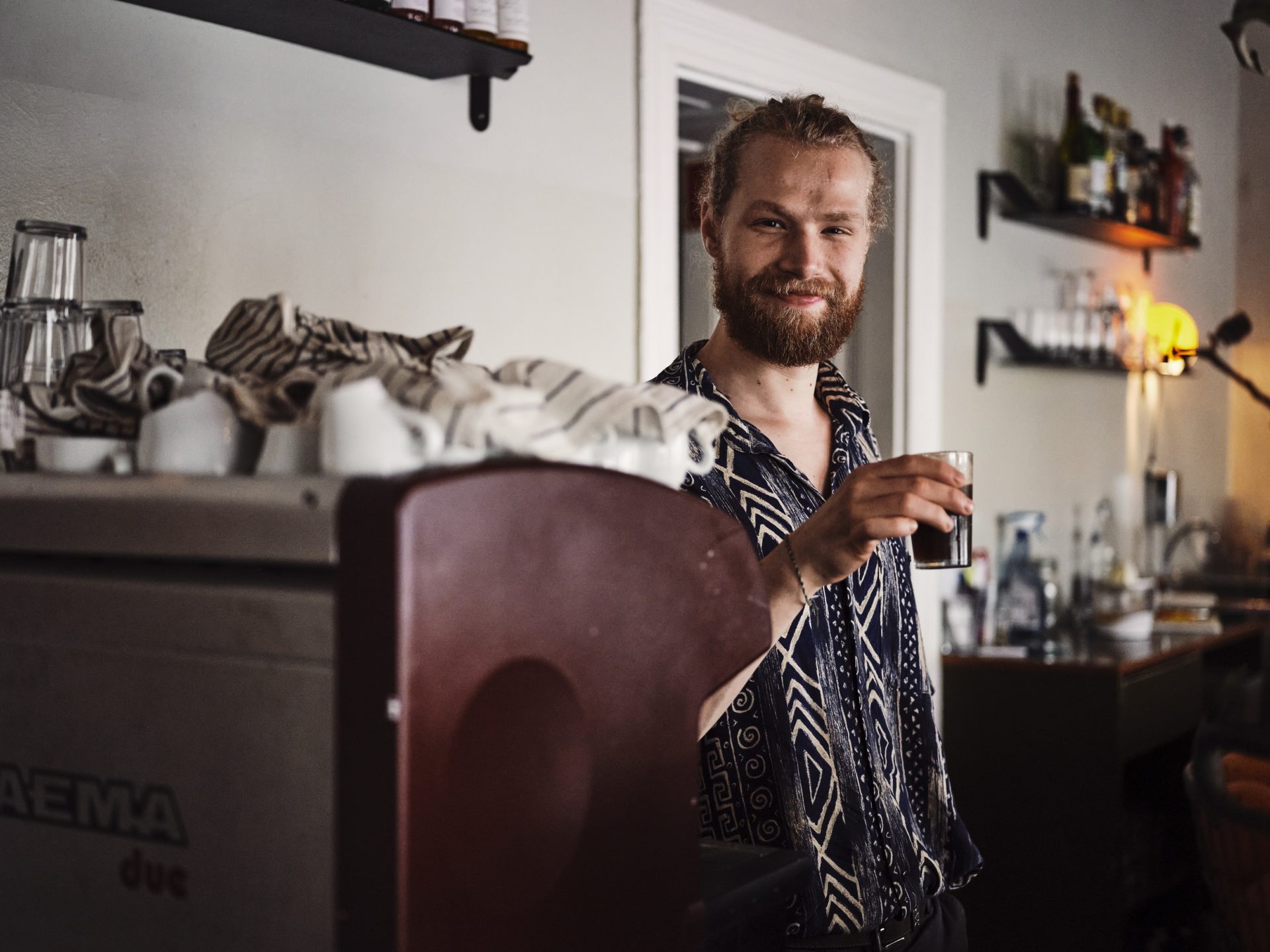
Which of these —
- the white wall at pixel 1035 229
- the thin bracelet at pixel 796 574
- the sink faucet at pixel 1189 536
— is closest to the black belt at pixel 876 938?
the thin bracelet at pixel 796 574

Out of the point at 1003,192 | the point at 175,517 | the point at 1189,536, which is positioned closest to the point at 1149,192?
the point at 1003,192

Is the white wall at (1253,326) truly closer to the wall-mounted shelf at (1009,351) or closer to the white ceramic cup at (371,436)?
the wall-mounted shelf at (1009,351)

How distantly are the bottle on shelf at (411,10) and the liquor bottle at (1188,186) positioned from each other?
3.25m

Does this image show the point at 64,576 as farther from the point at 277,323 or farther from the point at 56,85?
the point at 56,85

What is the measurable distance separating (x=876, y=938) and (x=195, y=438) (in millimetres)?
997

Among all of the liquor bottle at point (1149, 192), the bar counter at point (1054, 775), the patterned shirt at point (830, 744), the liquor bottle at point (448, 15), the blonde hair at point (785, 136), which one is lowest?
the bar counter at point (1054, 775)

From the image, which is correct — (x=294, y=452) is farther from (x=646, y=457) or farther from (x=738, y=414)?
(x=738, y=414)

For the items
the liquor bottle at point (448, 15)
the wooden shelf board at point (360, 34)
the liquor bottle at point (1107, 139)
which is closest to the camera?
the wooden shelf board at point (360, 34)

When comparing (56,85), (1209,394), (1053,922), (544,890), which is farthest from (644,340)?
(1209,394)

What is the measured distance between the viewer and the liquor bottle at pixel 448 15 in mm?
1711

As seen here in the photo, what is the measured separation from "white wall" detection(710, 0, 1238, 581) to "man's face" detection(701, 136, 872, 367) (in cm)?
110

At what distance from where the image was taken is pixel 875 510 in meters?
1.16

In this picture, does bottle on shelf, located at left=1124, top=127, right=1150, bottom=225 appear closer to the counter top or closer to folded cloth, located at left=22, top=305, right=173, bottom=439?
the counter top

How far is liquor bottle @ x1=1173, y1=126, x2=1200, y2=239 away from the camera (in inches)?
168
